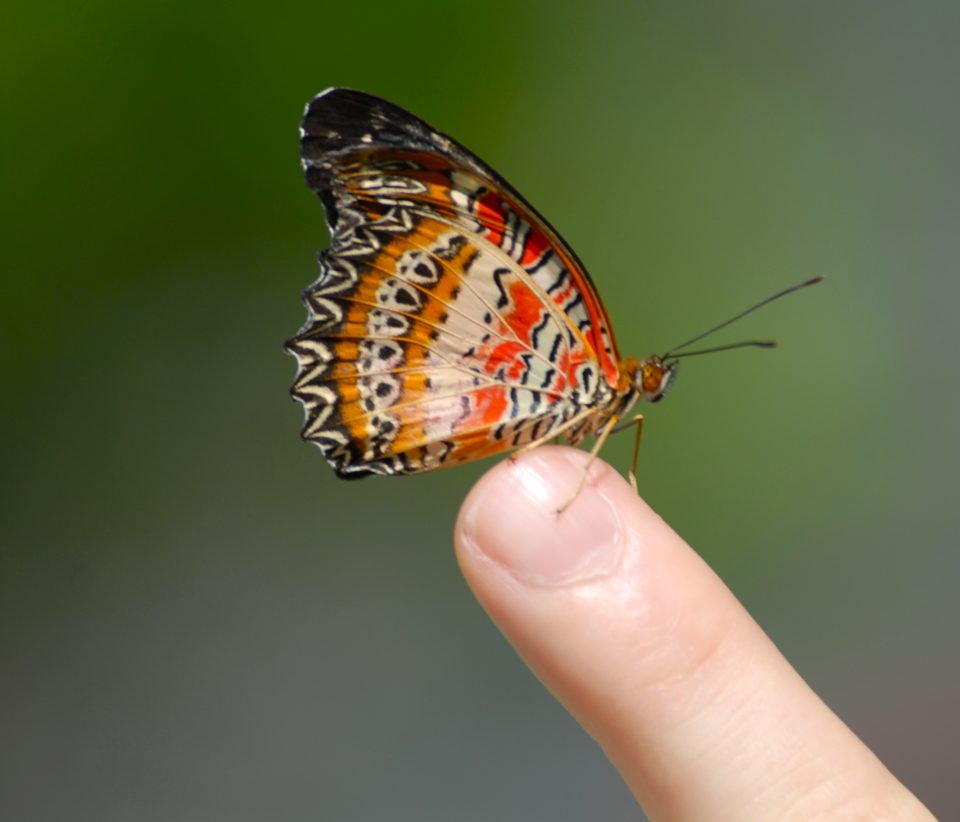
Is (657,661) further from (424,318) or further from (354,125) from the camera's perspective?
(354,125)

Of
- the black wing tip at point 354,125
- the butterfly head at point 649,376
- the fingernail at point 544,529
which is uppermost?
the black wing tip at point 354,125

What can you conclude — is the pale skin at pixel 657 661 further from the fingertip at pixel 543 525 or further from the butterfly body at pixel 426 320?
the butterfly body at pixel 426 320

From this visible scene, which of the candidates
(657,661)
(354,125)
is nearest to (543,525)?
(657,661)

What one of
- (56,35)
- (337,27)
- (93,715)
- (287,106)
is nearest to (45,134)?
(56,35)

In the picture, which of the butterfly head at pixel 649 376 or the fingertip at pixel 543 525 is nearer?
the fingertip at pixel 543 525

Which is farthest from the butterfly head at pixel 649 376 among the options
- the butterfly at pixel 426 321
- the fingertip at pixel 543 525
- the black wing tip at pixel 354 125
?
the black wing tip at pixel 354 125

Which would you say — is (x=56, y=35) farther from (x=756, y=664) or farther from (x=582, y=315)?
(x=756, y=664)

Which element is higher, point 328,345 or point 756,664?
point 328,345
